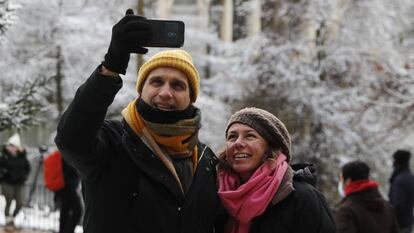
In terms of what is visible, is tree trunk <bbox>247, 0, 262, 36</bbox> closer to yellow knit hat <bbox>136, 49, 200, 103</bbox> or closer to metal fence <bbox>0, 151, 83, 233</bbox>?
metal fence <bbox>0, 151, 83, 233</bbox>

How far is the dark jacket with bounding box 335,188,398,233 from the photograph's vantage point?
530cm

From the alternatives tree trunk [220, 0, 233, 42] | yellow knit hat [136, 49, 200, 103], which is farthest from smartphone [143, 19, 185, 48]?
tree trunk [220, 0, 233, 42]

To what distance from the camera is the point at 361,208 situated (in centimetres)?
540

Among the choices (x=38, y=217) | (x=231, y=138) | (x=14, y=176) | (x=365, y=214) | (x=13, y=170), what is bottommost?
(x=38, y=217)

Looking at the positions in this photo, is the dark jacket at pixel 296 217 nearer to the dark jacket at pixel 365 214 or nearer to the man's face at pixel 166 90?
the man's face at pixel 166 90

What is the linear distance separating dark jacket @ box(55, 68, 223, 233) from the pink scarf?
21 cm

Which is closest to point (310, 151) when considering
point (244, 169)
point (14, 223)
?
point (14, 223)

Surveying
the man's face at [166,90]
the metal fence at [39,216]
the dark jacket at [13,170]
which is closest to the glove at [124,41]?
the man's face at [166,90]

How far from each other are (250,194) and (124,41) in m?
1.01

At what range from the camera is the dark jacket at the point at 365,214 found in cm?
530

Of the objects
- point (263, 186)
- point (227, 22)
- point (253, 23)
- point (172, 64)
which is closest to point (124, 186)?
point (172, 64)

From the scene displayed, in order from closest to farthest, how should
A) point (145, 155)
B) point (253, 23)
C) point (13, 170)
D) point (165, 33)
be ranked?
point (165, 33)
point (145, 155)
point (13, 170)
point (253, 23)

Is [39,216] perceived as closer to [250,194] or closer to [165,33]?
[250,194]

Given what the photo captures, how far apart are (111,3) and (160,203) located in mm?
14986
